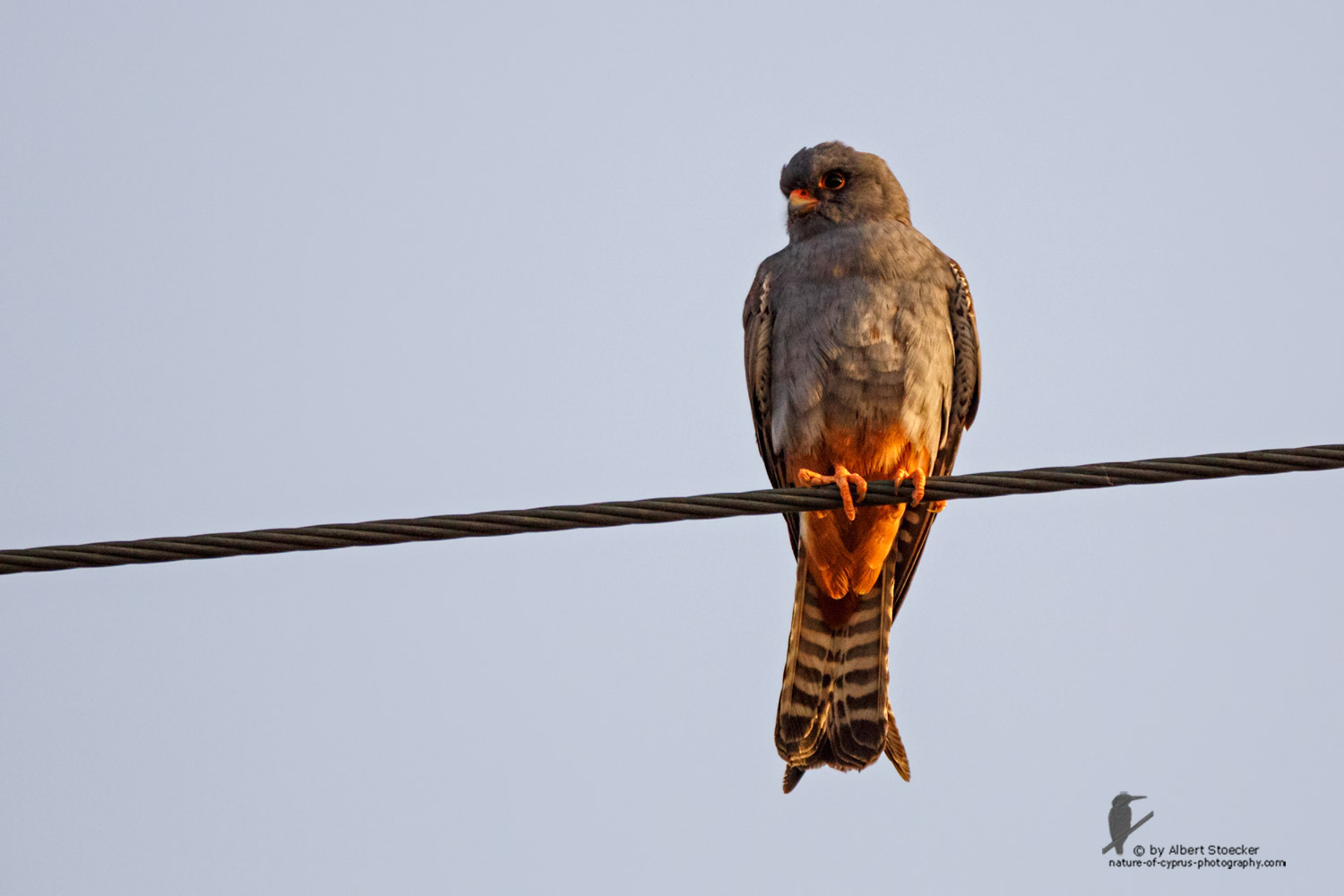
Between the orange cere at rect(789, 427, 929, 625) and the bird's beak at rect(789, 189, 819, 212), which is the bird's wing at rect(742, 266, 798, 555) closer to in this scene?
the orange cere at rect(789, 427, 929, 625)

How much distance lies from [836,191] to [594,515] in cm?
367

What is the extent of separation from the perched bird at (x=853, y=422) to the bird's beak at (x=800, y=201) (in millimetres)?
311

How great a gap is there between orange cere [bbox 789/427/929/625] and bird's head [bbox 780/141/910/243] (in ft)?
3.98

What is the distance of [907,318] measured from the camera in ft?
21.4

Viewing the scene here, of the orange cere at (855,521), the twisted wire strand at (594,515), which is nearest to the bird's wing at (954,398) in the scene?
the orange cere at (855,521)

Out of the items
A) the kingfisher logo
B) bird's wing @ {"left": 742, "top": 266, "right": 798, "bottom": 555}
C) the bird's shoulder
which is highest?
the bird's shoulder

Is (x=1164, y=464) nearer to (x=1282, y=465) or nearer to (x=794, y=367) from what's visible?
(x=1282, y=465)

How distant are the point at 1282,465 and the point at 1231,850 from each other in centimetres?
524

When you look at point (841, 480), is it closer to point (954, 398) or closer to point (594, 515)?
point (954, 398)

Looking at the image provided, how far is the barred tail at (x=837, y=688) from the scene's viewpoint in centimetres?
649

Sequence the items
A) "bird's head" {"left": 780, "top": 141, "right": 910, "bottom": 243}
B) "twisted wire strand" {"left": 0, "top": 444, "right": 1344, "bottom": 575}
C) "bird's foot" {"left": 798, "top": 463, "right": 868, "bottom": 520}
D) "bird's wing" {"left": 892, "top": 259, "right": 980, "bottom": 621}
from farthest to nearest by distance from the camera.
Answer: "bird's head" {"left": 780, "top": 141, "right": 910, "bottom": 243} → "bird's wing" {"left": 892, "top": 259, "right": 980, "bottom": 621} → "bird's foot" {"left": 798, "top": 463, "right": 868, "bottom": 520} → "twisted wire strand" {"left": 0, "top": 444, "right": 1344, "bottom": 575}

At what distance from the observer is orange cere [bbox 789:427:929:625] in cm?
652

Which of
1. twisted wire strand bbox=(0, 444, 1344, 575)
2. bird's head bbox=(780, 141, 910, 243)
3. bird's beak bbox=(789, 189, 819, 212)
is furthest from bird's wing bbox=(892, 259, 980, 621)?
twisted wire strand bbox=(0, 444, 1344, 575)


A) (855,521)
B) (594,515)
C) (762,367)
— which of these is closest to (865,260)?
(762,367)
